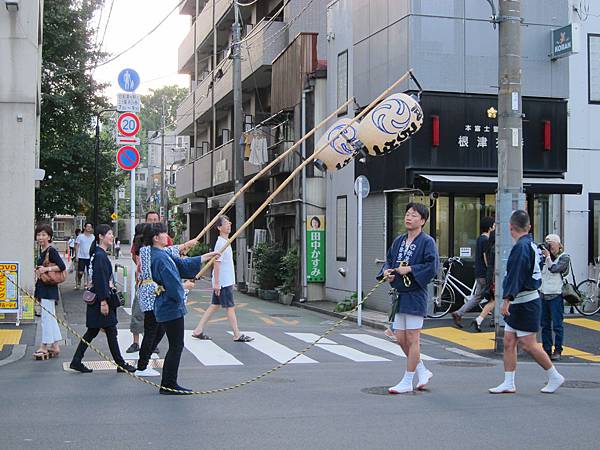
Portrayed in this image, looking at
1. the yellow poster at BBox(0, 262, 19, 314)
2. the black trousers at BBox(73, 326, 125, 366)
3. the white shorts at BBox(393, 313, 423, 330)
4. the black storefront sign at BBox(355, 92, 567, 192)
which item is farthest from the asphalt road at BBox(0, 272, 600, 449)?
the black storefront sign at BBox(355, 92, 567, 192)

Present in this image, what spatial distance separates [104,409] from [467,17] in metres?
11.9

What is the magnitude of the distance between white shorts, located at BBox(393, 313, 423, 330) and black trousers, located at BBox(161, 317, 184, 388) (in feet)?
7.64

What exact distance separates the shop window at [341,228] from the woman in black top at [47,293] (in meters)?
9.79

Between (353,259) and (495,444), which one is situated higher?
(353,259)

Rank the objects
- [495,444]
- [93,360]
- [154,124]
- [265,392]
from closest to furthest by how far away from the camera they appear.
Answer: [495,444]
[265,392]
[93,360]
[154,124]

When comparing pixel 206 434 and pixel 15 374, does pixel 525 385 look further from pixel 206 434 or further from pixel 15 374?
pixel 15 374

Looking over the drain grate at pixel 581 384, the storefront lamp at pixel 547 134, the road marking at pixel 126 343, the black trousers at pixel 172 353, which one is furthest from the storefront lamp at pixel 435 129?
the black trousers at pixel 172 353

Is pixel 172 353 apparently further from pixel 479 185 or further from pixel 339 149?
pixel 479 185

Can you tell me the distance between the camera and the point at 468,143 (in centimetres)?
1627

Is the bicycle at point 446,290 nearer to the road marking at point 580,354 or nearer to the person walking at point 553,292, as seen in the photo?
the road marking at point 580,354

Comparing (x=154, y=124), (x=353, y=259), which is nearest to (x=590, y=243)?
(x=353, y=259)

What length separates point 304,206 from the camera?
2108cm

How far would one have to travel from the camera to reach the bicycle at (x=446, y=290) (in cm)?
1576

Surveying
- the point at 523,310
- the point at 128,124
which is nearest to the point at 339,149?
the point at 128,124
